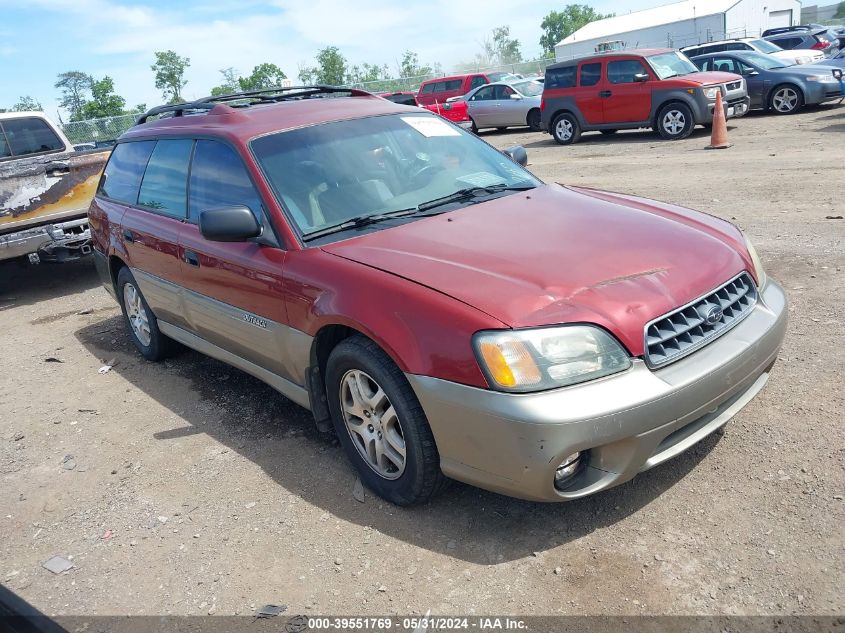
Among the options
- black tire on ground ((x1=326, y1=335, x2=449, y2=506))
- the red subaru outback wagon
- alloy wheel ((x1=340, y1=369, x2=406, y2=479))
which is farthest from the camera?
alloy wheel ((x1=340, y1=369, x2=406, y2=479))

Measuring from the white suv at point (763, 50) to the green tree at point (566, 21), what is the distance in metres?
94.3

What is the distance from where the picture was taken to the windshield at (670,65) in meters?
14.9

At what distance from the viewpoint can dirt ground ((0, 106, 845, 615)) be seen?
9.16ft

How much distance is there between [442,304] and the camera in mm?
2941

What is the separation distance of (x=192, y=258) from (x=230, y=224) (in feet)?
3.09

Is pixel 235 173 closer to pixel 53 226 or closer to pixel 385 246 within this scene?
pixel 385 246

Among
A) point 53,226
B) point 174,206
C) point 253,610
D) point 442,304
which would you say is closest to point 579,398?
point 442,304

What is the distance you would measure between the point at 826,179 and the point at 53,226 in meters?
8.82

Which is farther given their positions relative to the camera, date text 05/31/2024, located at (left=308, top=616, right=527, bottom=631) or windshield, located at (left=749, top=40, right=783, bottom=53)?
windshield, located at (left=749, top=40, right=783, bottom=53)

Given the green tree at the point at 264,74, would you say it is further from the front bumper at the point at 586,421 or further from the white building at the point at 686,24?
the front bumper at the point at 586,421

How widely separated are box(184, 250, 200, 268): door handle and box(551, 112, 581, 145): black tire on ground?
13304mm

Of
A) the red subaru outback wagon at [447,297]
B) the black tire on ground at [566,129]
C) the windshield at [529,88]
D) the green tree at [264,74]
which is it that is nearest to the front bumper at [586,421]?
the red subaru outback wagon at [447,297]

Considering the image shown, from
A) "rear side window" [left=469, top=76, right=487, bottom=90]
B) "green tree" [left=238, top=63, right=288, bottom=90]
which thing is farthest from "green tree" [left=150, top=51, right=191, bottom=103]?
"rear side window" [left=469, top=76, right=487, bottom=90]

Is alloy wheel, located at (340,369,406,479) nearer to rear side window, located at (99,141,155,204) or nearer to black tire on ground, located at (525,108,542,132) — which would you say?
rear side window, located at (99,141,155,204)
